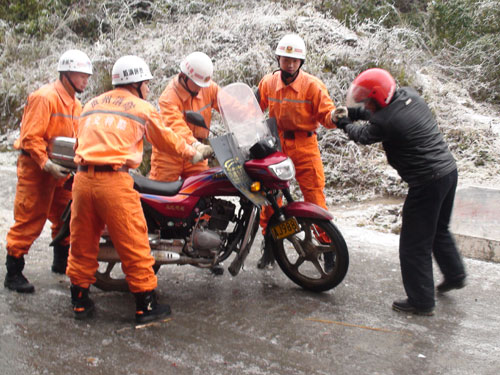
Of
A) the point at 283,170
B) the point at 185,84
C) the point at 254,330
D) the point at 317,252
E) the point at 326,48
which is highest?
the point at 326,48

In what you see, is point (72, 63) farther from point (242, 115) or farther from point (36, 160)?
point (242, 115)

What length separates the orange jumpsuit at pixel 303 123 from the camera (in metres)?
4.77

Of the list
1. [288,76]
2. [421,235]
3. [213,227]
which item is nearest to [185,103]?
[288,76]

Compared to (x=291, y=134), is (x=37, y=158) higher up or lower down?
lower down

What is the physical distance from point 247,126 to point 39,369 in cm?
236

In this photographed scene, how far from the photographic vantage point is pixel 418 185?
153 inches

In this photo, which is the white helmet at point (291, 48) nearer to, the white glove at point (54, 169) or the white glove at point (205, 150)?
the white glove at point (205, 150)

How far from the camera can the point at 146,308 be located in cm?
372

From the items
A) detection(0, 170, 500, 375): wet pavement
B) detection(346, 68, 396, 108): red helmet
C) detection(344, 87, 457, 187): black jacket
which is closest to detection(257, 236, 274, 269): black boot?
detection(0, 170, 500, 375): wet pavement

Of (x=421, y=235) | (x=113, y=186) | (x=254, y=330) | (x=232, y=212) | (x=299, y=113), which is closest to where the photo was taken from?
(x=113, y=186)

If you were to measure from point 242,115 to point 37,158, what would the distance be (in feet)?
5.51

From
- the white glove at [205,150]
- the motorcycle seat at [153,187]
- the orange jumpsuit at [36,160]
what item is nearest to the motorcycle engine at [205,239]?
the motorcycle seat at [153,187]

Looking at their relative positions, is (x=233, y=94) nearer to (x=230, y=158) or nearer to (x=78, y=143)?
(x=230, y=158)

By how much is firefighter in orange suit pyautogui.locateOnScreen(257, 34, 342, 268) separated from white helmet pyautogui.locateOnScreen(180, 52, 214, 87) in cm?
67
